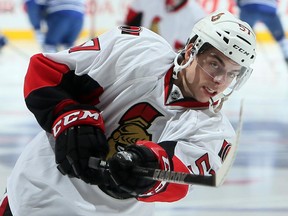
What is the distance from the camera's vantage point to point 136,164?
139 cm

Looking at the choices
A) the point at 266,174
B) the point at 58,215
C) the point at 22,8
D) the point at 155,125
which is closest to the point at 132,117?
the point at 155,125

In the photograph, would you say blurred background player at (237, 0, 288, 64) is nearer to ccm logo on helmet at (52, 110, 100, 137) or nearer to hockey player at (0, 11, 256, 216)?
hockey player at (0, 11, 256, 216)

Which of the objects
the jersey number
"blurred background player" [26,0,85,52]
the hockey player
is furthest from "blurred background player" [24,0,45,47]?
the jersey number

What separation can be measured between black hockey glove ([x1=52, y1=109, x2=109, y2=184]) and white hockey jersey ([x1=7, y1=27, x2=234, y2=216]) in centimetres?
7

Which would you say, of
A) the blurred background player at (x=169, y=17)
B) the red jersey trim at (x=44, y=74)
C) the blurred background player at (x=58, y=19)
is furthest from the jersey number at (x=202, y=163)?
the blurred background player at (x=58, y=19)

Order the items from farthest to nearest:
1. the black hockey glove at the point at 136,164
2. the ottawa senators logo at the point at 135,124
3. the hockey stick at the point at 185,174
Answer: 1. the ottawa senators logo at the point at 135,124
2. the black hockey glove at the point at 136,164
3. the hockey stick at the point at 185,174

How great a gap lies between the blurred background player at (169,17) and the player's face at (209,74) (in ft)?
10.5

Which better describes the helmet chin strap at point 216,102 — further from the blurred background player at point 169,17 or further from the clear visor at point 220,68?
the blurred background player at point 169,17

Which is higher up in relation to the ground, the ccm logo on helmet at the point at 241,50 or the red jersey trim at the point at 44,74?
the ccm logo on helmet at the point at 241,50

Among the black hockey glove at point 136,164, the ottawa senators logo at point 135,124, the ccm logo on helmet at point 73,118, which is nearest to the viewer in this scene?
the black hockey glove at point 136,164

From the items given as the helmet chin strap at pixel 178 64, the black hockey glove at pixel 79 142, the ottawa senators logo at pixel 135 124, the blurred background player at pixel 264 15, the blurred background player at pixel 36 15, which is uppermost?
the helmet chin strap at pixel 178 64

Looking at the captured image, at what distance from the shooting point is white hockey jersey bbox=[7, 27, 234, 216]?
5.29ft

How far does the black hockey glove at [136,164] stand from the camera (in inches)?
54.5

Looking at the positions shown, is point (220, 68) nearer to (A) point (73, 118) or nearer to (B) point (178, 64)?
(B) point (178, 64)
